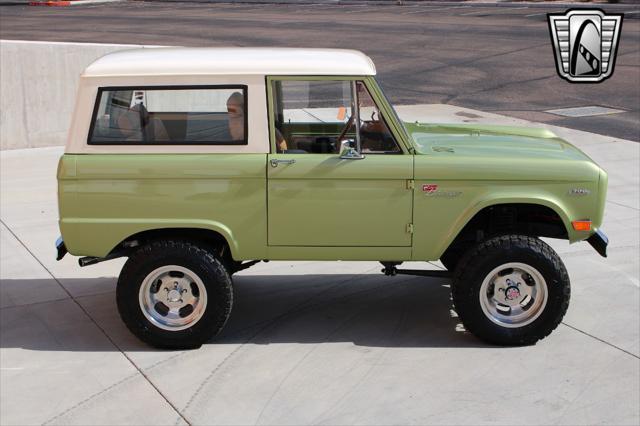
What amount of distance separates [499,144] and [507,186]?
552mm

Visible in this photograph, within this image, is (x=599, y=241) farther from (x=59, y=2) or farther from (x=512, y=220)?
(x=59, y=2)

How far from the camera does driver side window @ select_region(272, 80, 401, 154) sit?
260 inches

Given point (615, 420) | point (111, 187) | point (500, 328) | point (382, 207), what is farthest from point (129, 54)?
point (615, 420)

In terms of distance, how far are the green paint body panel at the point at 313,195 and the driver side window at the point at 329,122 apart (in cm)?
10

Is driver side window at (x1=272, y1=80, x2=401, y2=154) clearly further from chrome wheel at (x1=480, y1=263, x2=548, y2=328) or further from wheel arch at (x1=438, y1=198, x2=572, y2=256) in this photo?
chrome wheel at (x1=480, y1=263, x2=548, y2=328)

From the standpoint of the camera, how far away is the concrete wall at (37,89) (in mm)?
13047

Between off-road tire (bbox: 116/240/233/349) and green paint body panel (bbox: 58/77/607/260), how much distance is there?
6.5 inches

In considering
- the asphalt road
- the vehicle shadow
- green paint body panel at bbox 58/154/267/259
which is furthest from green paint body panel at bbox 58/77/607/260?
the asphalt road

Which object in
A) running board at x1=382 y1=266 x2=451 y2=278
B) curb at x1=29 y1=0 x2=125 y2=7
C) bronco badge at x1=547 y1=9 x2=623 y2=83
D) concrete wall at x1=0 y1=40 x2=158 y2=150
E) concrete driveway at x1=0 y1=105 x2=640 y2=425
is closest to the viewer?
concrete driveway at x1=0 y1=105 x2=640 y2=425

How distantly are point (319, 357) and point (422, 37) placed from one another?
2028 centimetres

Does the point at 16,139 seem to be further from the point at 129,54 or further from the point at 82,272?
the point at 129,54

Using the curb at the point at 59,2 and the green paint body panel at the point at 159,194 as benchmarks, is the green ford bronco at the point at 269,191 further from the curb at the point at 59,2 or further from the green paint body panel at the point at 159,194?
the curb at the point at 59,2

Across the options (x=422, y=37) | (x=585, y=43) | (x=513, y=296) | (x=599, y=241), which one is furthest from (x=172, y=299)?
(x=422, y=37)

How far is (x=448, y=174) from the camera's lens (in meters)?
6.52
